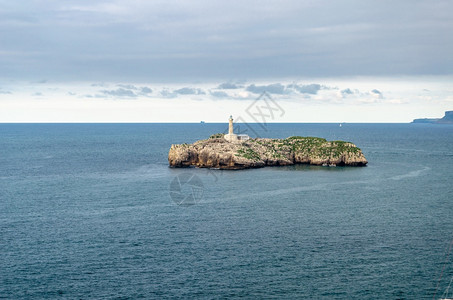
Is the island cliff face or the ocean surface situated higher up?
the island cliff face

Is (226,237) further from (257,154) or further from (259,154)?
(259,154)

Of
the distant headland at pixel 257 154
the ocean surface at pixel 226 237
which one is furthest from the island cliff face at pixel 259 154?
the ocean surface at pixel 226 237

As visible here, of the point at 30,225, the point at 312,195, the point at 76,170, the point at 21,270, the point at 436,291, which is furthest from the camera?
the point at 76,170

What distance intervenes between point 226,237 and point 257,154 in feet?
261

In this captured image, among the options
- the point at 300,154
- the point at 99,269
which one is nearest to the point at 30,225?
the point at 99,269

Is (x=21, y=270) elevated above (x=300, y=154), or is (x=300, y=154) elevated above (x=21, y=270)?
(x=300, y=154)

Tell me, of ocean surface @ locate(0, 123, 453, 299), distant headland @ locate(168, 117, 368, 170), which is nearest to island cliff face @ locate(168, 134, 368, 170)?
distant headland @ locate(168, 117, 368, 170)

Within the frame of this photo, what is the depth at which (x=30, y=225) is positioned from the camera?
7488cm

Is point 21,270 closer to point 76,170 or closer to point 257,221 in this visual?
point 257,221

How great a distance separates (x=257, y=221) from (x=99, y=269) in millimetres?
29732

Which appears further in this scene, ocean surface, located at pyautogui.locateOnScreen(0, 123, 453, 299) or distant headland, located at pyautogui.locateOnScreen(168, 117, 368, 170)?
distant headland, located at pyautogui.locateOnScreen(168, 117, 368, 170)

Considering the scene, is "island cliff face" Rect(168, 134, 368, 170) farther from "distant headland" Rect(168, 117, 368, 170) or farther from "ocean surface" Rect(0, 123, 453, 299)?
"ocean surface" Rect(0, 123, 453, 299)

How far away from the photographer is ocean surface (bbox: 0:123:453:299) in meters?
52.8

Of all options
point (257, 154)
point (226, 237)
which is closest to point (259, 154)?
point (257, 154)
